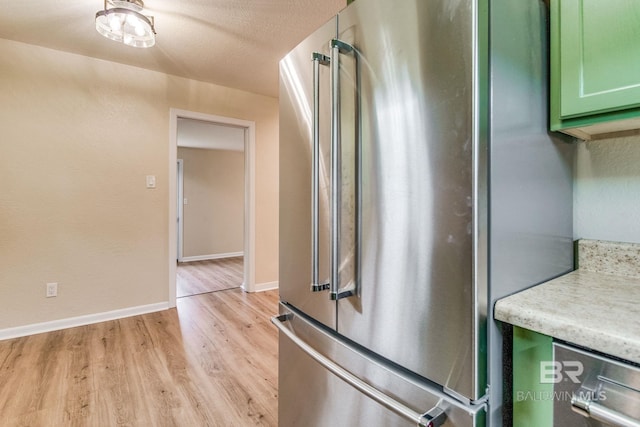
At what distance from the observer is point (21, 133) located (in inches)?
100

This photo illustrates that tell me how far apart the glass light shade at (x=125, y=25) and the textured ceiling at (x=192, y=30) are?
189mm

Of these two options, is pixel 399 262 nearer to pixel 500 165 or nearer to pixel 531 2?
pixel 500 165

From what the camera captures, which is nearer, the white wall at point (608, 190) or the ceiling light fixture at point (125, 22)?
the white wall at point (608, 190)

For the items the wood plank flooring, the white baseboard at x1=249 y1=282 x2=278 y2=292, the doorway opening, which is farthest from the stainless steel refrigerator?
the wood plank flooring

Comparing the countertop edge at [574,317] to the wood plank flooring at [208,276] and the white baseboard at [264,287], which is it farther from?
the wood plank flooring at [208,276]

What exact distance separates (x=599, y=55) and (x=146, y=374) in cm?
261

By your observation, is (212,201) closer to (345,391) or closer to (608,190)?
(345,391)

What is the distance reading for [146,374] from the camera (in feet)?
6.63

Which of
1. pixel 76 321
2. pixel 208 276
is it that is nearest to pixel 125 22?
pixel 76 321

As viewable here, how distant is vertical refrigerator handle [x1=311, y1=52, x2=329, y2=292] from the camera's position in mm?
1025

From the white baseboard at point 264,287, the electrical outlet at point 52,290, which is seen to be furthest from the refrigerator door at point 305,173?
the white baseboard at point 264,287

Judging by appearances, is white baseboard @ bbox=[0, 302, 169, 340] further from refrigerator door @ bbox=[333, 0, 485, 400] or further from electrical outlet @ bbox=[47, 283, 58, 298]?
refrigerator door @ bbox=[333, 0, 485, 400]

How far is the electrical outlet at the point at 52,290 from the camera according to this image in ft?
8.80

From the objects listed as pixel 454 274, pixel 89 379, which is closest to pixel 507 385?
pixel 454 274
